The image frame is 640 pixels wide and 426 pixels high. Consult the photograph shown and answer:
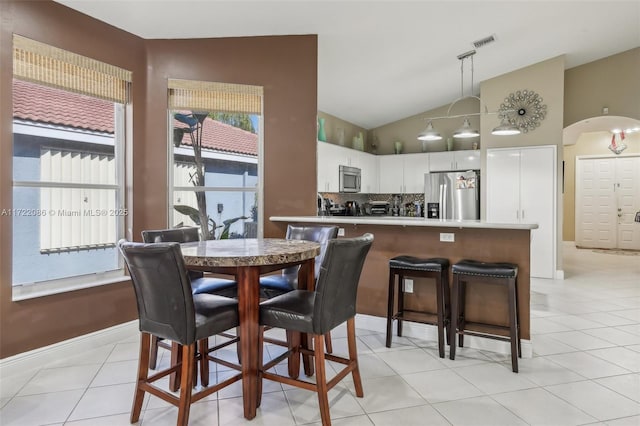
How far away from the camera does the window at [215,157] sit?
12.3 feet

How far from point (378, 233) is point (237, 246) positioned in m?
1.53

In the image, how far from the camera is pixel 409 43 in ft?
14.5

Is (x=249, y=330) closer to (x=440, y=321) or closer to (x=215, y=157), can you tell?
(x=440, y=321)

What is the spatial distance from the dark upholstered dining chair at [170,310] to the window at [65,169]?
4.81 ft

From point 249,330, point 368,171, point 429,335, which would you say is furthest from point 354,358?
point 368,171

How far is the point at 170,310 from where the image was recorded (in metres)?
1.86

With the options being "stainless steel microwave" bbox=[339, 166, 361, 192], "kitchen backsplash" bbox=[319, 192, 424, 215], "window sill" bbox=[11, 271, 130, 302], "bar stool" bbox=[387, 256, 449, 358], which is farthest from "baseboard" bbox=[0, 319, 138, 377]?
"kitchen backsplash" bbox=[319, 192, 424, 215]

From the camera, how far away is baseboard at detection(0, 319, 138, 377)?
2.62m

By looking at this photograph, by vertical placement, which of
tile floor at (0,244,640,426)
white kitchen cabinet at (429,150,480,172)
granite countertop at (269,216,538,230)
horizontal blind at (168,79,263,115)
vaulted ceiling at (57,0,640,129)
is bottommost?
tile floor at (0,244,640,426)

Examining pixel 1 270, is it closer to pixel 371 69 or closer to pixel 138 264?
pixel 138 264

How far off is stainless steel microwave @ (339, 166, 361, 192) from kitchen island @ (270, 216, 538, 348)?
9.25 feet

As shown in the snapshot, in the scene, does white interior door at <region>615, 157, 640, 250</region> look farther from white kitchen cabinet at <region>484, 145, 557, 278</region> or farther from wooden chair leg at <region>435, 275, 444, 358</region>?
wooden chair leg at <region>435, 275, 444, 358</region>

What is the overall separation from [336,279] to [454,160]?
5751 millimetres

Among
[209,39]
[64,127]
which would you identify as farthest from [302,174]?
[64,127]
